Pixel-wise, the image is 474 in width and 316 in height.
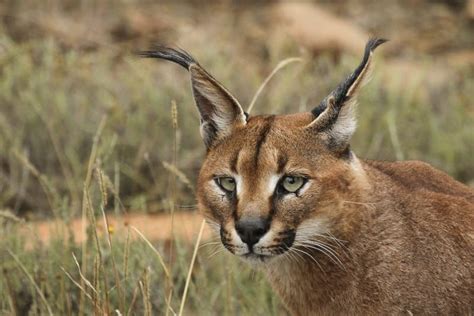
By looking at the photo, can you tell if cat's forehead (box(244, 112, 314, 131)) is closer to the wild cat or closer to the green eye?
the wild cat

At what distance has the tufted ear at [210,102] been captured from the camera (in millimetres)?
4539

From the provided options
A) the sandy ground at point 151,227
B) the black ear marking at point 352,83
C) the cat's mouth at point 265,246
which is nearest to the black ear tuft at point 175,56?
the black ear marking at point 352,83

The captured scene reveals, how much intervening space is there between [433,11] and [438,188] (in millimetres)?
12032

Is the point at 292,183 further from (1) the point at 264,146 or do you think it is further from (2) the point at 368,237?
(2) the point at 368,237

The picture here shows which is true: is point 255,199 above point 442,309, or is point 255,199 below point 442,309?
above

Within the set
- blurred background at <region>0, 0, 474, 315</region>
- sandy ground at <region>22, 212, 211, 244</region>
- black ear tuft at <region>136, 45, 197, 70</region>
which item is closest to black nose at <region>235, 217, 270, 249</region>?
blurred background at <region>0, 0, 474, 315</region>

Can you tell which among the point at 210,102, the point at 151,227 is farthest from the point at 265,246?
the point at 151,227

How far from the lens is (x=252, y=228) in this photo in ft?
13.6

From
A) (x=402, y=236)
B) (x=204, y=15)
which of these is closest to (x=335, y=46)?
(x=204, y=15)

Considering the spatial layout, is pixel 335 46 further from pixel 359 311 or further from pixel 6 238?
pixel 359 311

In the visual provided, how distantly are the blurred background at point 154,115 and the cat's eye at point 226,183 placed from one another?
33 cm

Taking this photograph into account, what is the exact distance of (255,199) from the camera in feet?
13.9

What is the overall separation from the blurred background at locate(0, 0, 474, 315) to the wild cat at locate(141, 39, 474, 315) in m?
0.33

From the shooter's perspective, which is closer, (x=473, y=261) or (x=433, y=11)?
(x=473, y=261)
